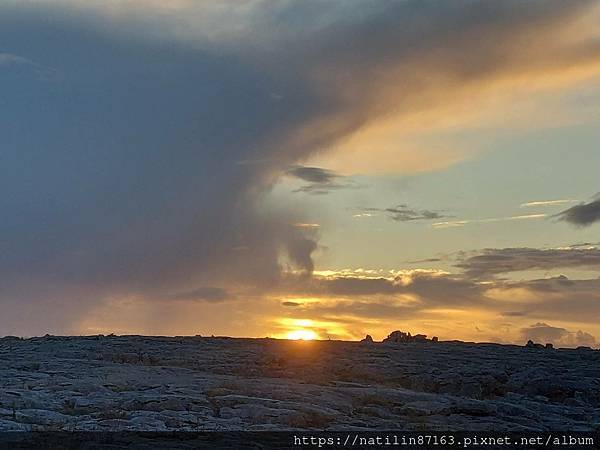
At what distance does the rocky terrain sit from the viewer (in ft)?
110

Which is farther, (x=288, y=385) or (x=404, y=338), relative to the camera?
(x=404, y=338)

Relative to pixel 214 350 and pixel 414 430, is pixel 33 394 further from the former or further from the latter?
pixel 214 350

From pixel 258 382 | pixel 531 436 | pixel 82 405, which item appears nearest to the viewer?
pixel 531 436

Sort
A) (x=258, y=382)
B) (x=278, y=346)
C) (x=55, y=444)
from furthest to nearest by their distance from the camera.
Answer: (x=278, y=346) → (x=258, y=382) → (x=55, y=444)

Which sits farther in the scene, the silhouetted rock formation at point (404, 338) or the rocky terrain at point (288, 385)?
the silhouetted rock formation at point (404, 338)

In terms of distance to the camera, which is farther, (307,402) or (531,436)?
(307,402)

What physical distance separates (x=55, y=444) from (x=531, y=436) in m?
17.5

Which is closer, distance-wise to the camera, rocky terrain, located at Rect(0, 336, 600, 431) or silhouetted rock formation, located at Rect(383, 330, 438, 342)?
rocky terrain, located at Rect(0, 336, 600, 431)

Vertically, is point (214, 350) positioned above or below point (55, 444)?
above

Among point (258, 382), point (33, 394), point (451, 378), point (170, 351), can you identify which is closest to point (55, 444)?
point (33, 394)

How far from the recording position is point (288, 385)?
139ft

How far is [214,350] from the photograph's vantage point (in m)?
58.2

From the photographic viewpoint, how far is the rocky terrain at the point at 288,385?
33406mm

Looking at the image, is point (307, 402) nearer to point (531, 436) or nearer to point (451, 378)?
point (531, 436)
